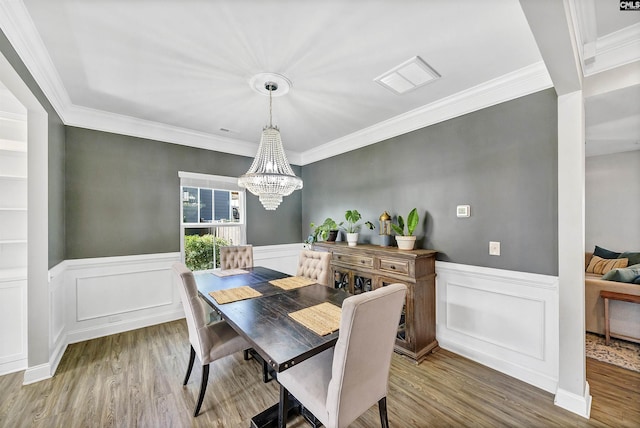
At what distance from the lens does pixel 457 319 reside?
8.67ft

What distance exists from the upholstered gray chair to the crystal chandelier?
1.18 metres

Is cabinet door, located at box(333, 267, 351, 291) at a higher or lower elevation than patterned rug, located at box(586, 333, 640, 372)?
higher

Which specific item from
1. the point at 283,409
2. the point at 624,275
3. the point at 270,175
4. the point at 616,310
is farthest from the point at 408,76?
the point at 616,310

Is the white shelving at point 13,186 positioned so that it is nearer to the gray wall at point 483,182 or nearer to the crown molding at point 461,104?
the crown molding at point 461,104

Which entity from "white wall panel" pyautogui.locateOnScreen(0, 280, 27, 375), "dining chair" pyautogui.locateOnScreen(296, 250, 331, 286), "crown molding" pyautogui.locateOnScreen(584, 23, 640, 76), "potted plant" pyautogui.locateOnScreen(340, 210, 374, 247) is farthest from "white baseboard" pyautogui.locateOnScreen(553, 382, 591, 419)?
"white wall panel" pyautogui.locateOnScreen(0, 280, 27, 375)

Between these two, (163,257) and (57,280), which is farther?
(163,257)

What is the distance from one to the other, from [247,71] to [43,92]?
1.79m

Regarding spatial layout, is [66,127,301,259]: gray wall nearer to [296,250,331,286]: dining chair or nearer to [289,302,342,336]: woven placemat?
[296,250,331,286]: dining chair

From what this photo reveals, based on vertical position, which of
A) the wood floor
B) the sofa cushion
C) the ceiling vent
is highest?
the ceiling vent

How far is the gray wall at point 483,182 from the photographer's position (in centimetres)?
214

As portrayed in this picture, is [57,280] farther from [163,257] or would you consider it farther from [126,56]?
[126,56]

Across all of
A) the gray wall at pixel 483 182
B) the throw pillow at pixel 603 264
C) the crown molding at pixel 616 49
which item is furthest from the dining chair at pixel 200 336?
the throw pillow at pixel 603 264

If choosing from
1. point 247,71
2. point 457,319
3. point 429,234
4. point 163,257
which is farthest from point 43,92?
point 457,319

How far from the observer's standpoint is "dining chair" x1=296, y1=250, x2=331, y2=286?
8.95 feet
